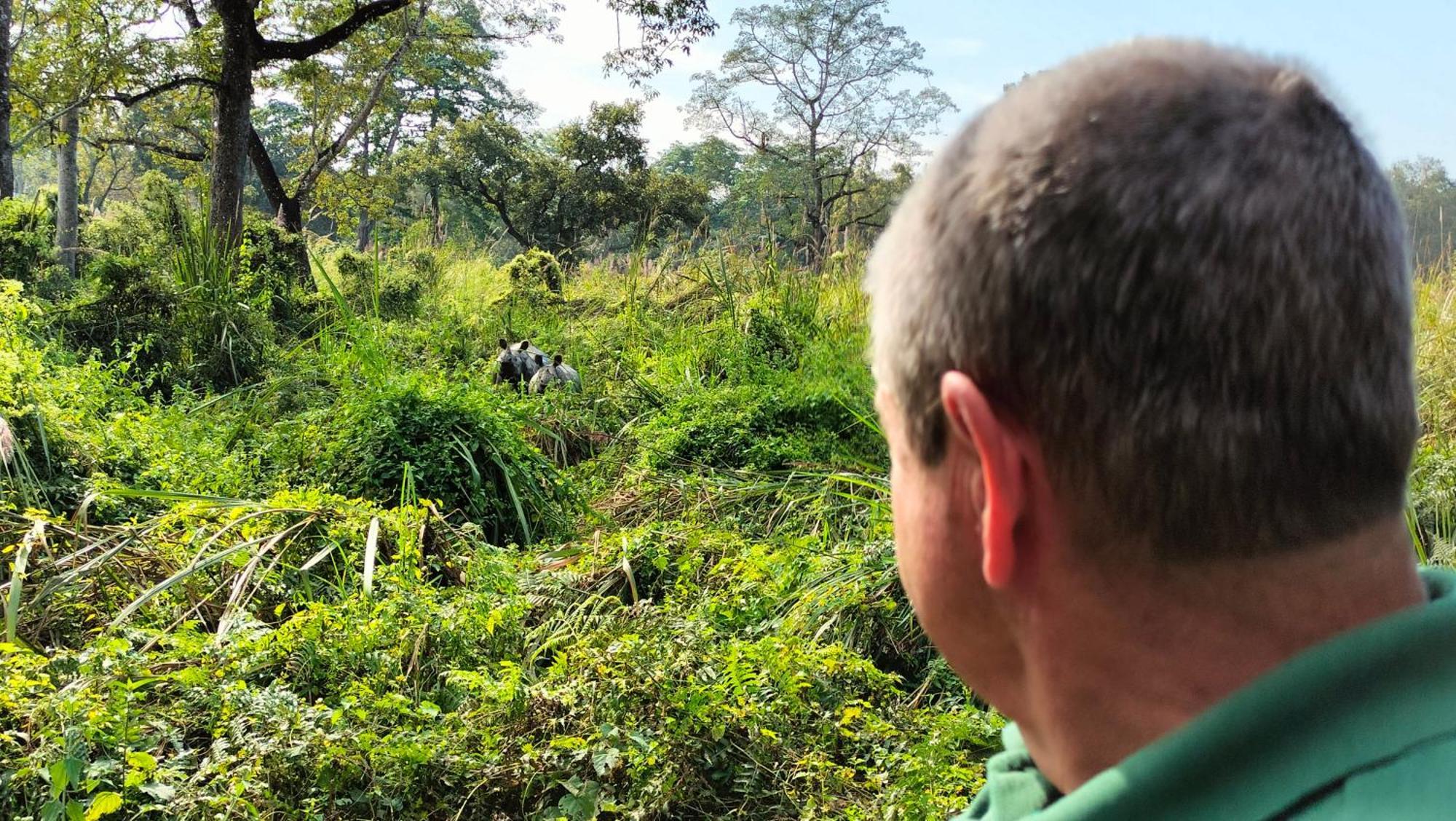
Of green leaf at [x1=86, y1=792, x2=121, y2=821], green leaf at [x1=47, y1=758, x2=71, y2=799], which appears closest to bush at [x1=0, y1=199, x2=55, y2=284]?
green leaf at [x1=47, y1=758, x2=71, y2=799]

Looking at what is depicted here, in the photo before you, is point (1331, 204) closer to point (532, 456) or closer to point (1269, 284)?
point (1269, 284)

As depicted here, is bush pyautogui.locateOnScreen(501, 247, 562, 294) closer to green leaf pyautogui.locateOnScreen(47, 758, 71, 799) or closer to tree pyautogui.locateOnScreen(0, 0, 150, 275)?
tree pyautogui.locateOnScreen(0, 0, 150, 275)

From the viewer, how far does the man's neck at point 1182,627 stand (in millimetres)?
602

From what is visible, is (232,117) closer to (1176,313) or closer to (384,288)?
(384,288)

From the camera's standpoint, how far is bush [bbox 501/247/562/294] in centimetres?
1134

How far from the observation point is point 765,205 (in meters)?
29.2

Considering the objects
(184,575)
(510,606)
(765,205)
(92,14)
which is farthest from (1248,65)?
(765,205)

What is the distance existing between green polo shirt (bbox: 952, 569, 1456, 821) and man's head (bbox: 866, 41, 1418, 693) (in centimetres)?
7

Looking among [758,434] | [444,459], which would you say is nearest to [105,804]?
[444,459]

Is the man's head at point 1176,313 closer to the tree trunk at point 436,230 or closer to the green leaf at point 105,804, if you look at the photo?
the green leaf at point 105,804

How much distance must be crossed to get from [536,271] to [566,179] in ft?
39.4

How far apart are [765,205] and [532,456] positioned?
82.2ft

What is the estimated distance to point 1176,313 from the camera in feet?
1.89

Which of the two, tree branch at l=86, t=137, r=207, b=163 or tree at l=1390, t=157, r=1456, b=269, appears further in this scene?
tree branch at l=86, t=137, r=207, b=163
